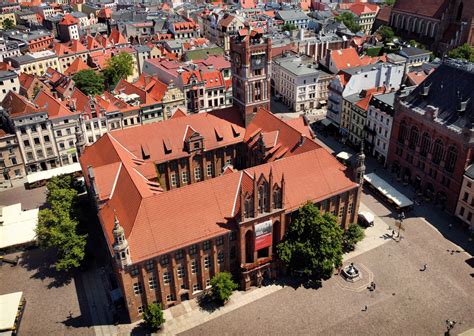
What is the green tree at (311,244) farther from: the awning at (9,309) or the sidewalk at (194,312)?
the awning at (9,309)

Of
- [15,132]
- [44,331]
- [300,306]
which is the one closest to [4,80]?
[15,132]

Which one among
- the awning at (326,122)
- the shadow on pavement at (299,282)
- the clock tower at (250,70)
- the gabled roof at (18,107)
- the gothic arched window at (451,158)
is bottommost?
the shadow on pavement at (299,282)

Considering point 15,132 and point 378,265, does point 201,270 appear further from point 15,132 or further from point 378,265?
point 15,132

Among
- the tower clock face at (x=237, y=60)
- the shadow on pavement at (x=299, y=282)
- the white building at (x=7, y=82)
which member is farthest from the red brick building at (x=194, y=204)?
the white building at (x=7, y=82)

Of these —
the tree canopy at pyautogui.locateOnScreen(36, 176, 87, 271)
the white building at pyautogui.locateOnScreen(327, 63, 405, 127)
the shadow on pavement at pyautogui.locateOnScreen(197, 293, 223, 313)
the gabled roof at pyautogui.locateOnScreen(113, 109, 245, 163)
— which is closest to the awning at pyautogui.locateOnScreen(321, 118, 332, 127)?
the white building at pyautogui.locateOnScreen(327, 63, 405, 127)

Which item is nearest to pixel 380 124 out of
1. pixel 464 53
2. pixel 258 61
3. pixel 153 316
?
pixel 258 61

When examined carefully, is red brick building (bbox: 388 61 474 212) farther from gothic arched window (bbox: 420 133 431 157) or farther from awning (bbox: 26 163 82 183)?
awning (bbox: 26 163 82 183)
